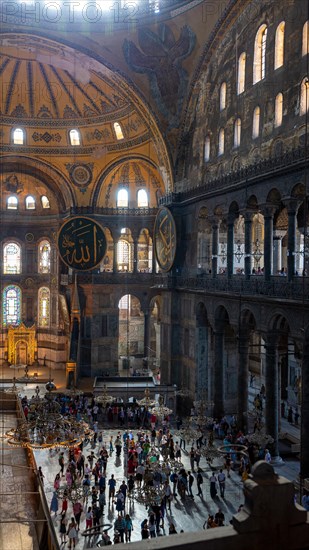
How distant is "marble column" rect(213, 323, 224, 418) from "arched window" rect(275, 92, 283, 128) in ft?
20.9

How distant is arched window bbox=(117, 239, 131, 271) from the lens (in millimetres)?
26078

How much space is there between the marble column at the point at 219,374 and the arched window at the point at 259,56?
728 cm

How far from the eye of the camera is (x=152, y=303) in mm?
24750

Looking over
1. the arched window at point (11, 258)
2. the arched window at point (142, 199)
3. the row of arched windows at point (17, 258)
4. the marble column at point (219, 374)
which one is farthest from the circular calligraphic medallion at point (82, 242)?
the arched window at point (11, 258)

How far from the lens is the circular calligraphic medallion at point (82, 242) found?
15.2 meters

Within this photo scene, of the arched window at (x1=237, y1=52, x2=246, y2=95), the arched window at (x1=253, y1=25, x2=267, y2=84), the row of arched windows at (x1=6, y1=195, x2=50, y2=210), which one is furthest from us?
the row of arched windows at (x1=6, y1=195, x2=50, y2=210)

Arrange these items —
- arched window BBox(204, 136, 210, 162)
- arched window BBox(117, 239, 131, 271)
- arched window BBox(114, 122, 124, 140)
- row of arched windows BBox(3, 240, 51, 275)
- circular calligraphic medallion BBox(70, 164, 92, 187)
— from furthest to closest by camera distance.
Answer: row of arched windows BBox(3, 240, 51, 275)
arched window BBox(117, 239, 131, 271)
circular calligraphic medallion BBox(70, 164, 92, 187)
arched window BBox(114, 122, 124, 140)
arched window BBox(204, 136, 210, 162)

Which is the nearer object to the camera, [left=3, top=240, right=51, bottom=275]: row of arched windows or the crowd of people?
the crowd of people

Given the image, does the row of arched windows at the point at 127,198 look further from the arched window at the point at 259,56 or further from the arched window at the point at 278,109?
the arched window at the point at 278,109

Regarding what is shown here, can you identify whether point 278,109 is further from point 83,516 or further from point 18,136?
point 18,136

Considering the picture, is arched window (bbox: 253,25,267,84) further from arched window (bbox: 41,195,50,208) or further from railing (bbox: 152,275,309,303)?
arched window (bbox: 41,195,50,208)

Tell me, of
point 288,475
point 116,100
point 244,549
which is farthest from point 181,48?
point 244,549

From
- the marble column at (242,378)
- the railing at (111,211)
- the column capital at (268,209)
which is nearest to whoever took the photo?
the column capital at (268,209)

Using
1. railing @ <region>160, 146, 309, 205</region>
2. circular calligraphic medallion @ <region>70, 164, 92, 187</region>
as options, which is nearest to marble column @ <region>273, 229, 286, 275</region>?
railing @ <region>160, 146, 309, 205</region>
